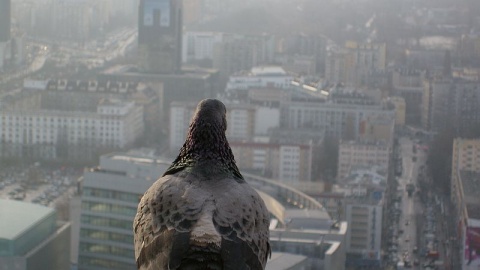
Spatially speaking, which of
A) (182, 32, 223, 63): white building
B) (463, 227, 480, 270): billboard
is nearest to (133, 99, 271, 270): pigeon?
(463, 227, 480, 270): billboard

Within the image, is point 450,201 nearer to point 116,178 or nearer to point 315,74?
Answer: point 116,178

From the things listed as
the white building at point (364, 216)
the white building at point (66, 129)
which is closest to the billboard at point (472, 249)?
the white building at point (364, 216)

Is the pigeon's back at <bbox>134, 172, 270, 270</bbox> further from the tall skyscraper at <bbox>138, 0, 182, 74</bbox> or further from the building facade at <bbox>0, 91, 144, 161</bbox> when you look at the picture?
the tall skyscraper at <bbox>138, 0, 182, 74</bbox>

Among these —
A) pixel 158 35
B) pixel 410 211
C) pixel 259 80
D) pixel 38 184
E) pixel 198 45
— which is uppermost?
pixel 158 35

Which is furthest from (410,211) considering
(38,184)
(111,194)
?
(111,194)

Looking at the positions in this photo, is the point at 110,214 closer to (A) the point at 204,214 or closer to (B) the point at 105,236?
(B) the point at 105,236

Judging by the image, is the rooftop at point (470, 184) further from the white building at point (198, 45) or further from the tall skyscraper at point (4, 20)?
the white building at point (198, 45)
